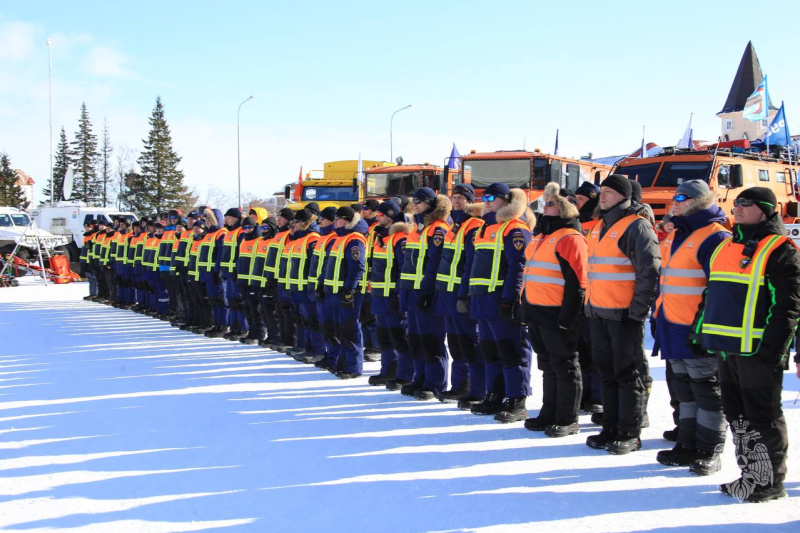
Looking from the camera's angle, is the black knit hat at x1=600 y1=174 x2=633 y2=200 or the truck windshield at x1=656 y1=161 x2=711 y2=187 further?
the truck windshield at x1=656 y1=161 x2=711 y2=187

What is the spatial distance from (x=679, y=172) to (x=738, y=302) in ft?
34.2

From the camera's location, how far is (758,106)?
18.0m

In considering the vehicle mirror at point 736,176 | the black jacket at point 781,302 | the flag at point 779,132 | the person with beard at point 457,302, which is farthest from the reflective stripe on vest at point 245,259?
the flag at point 779,132

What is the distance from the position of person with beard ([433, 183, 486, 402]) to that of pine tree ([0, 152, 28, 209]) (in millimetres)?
65853

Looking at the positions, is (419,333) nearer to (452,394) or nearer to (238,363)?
(452,394)

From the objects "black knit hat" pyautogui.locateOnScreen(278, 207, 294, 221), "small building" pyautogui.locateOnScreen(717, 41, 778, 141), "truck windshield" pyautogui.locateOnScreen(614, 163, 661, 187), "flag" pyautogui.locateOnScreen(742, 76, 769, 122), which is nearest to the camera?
"black knit hat" pyautogui.locateOnScreen(278, 207, 294, 221)

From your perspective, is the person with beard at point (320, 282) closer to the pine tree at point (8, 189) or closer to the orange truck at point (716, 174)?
the orange truck at point (716, 174)

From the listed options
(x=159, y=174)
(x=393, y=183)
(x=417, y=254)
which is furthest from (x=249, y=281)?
(x=159, y=174)

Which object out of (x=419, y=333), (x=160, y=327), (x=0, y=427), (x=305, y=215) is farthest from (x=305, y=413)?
(x=160, y=327)

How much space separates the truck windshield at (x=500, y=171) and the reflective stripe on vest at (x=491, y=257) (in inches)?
362

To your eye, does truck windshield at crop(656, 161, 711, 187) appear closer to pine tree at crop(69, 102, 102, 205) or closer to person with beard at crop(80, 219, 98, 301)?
person with beard at crop(80, 219, 98, 301)

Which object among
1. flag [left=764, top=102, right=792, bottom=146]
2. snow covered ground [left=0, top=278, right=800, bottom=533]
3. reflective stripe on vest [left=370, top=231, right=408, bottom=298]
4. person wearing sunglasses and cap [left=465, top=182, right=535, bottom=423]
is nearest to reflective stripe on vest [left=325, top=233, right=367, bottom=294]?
reflective stripe on vest [left=370, top=231, right=408, bottom=298]

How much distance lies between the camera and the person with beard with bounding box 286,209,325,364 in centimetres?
974

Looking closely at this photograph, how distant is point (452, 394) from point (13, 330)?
9.49 metres
